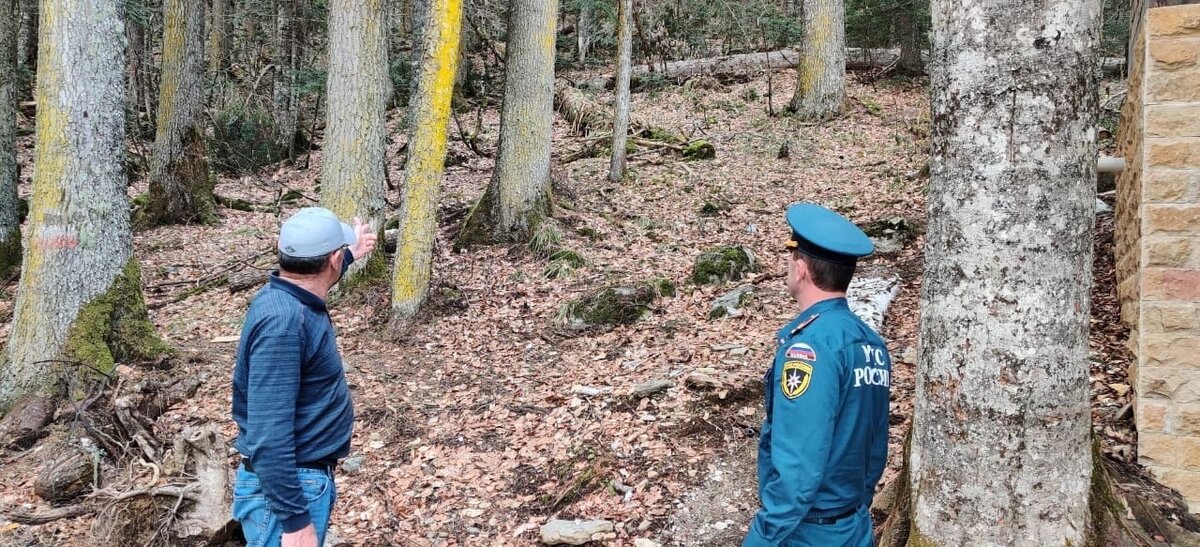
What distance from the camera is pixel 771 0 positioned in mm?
23625

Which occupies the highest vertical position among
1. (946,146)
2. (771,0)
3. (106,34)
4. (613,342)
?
(771,0)

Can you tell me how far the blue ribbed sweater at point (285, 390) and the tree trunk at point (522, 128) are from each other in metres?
7.24

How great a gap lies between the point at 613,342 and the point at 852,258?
4955mm

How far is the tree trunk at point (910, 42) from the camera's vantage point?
1740 centimetres

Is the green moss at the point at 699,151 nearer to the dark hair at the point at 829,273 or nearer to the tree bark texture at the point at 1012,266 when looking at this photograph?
the tree bark texture at the point at 1012,266

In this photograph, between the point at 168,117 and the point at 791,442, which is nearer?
the point at 791,442

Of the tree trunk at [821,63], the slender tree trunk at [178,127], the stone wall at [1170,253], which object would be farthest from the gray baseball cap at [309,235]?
the tree trunk at [821,63]

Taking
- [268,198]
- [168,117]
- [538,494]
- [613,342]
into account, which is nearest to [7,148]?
[168,117]

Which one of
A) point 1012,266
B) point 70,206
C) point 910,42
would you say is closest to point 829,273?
point 1012,266

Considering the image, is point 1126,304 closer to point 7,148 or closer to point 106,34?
point 106,34

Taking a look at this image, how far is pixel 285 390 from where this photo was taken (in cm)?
272

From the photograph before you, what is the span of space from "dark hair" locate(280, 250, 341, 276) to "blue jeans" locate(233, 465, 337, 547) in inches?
29.3

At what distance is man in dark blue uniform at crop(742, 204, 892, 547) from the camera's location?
2.31 metres

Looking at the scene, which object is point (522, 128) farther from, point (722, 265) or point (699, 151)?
point (699, 151)
